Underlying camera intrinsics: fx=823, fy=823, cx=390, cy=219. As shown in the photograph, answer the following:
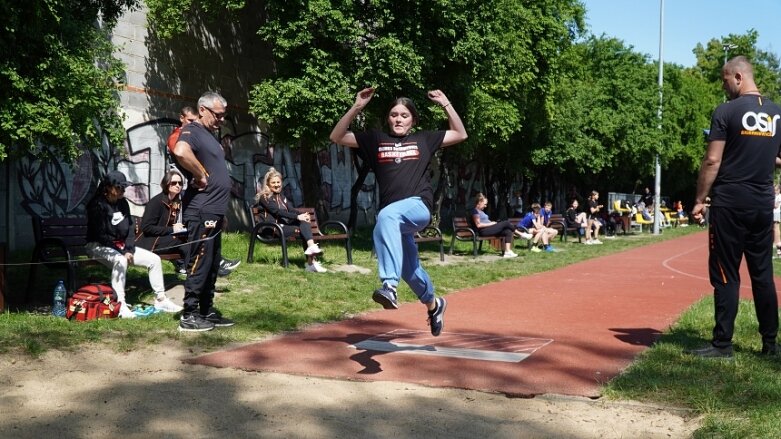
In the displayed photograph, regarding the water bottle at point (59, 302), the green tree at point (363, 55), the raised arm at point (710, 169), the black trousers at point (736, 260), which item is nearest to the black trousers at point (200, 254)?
the water bottle at point (59, 302)

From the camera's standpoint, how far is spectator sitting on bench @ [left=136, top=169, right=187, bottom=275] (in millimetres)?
9789

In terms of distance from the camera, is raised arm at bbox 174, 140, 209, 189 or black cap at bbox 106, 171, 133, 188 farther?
black cap at bbox 106, 171, 133, 188

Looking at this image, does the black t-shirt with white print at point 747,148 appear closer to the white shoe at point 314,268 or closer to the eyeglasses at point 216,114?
the eyeglasses at point 216,114

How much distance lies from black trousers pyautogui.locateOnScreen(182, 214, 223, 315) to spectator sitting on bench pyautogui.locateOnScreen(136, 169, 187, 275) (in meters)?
2.37

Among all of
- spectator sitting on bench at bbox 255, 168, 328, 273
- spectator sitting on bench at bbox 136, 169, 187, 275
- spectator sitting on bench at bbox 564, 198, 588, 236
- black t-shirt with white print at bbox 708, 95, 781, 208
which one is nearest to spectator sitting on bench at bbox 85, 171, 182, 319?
spectator sitting on bench at bbox 136, 169, 187, 275

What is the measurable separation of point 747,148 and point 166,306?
5854 millimetres

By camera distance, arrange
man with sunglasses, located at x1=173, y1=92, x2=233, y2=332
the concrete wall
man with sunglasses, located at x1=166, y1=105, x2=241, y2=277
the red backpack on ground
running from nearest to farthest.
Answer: man with sunglasses, located at x1=173, y1=92, x2=233, y2=332 → man with sunglasses, located at x1=166, y1=105, x2=241, y2=277 → the red backpack on ground → the concrete wall

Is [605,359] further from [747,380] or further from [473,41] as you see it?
[473,41]

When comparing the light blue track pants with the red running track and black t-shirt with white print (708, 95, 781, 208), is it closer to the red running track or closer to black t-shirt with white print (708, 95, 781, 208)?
the red running track

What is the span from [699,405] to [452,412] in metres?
1.47

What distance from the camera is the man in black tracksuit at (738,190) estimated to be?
6090mm

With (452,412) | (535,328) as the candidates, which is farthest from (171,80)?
(452,412)

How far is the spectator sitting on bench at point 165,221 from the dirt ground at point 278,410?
13.3 feet

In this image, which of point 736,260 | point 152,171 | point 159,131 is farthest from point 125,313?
point 159,131
